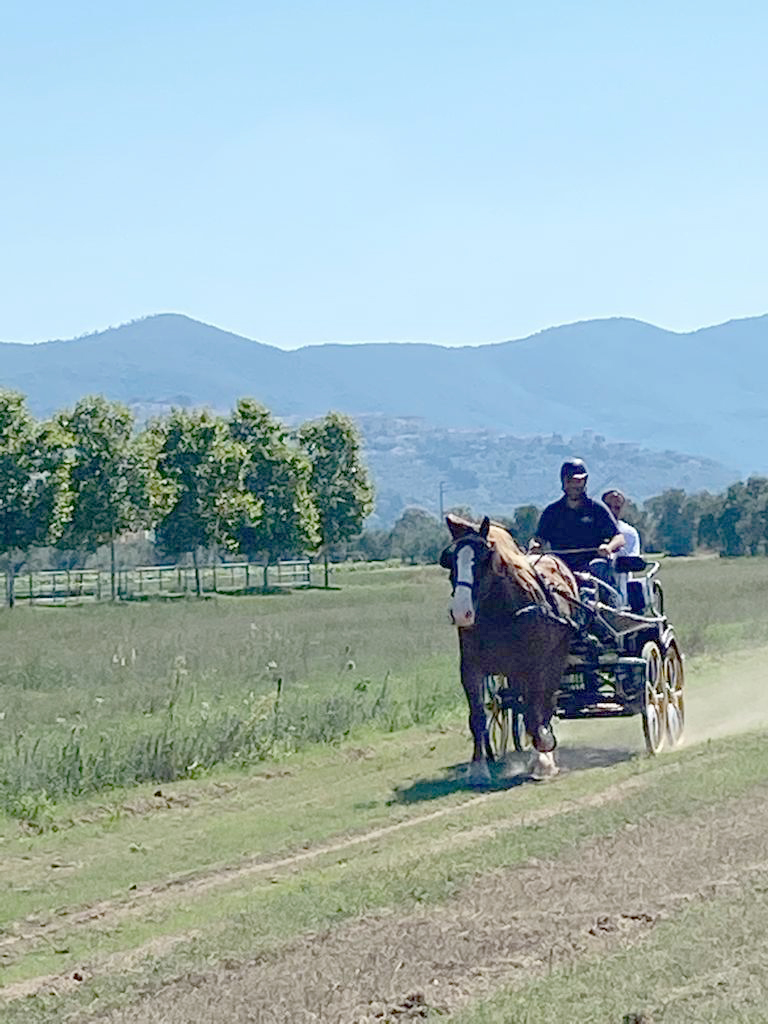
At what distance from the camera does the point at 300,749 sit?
18.0m

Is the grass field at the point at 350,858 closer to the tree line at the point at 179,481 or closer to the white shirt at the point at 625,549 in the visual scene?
the white shirt at the point at 625,549

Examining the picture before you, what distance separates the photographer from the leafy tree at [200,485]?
61.7 metres

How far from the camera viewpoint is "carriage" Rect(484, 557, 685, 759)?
54.4 ft

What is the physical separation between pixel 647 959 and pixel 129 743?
935 centimetres

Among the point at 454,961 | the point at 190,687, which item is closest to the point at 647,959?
the point at 454,961

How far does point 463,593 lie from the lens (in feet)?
48.3

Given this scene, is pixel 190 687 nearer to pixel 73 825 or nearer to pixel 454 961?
pixel 73 825

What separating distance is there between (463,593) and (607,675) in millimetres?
2888

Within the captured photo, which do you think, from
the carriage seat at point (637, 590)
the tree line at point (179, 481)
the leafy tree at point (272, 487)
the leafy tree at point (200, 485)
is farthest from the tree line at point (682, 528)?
the carriage seat at point (637, 590)

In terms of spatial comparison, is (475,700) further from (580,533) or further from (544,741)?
(580,533)

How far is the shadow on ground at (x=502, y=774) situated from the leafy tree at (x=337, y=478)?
53.6 m

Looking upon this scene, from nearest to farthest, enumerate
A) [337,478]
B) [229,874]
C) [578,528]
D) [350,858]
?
[229,874], [350,858], [578,528], [337,478]

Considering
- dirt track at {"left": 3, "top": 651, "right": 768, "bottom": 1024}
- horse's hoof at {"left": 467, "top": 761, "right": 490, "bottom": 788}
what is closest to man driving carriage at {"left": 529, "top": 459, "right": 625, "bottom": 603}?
horse's hoof at {"left": 467, "top": 761, "right": 490, "bottom": 788}

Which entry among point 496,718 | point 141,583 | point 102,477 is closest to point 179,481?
point 141,583
